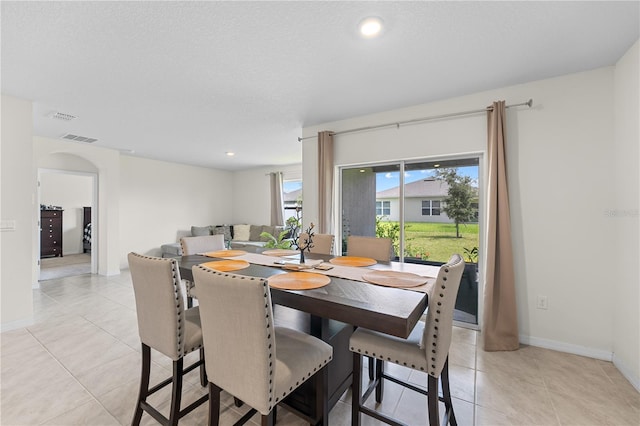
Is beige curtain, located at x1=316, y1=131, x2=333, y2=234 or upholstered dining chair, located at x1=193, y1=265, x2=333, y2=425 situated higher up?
beige curtain, located at x1=316, y1=131, x2=333, y2=234

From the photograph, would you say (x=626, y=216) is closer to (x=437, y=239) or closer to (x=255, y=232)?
(x=437, y=239)

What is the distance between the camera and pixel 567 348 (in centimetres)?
246

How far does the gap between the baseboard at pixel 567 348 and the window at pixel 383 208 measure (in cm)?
185

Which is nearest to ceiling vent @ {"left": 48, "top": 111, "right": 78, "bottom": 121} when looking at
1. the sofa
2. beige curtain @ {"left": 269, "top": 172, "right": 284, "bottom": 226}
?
the sofa

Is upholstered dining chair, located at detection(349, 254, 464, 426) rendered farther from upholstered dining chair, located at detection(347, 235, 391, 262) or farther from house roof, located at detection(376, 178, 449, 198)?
house roof, located at detection(376, 178, 449, 198)

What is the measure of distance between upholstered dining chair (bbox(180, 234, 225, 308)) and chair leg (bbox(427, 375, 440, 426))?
210 centimetres

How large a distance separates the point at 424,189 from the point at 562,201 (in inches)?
49.7

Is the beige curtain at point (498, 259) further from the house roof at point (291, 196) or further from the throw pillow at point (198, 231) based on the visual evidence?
the throw pillow at point (198, 231)

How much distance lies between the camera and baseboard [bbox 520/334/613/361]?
91.7 inches

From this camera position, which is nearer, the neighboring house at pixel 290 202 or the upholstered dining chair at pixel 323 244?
the upholstered dining chair at pixel 323 244

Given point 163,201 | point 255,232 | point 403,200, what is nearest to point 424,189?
point 403,200

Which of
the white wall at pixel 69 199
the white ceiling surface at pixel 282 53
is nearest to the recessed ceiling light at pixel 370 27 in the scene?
the white ceiling surface at pixel 282 53

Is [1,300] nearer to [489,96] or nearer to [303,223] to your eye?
[303,223]

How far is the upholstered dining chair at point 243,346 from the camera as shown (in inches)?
43.3
